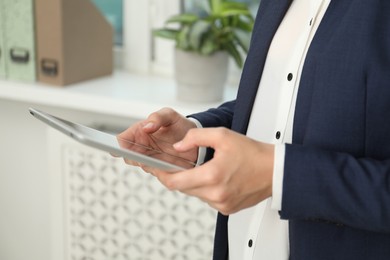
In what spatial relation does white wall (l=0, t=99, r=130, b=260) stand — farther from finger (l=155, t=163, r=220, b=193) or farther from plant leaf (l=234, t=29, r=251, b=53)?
finger (l=155, t=163, r=220, b=193)

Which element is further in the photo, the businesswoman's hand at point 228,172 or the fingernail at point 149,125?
the fingernail at point 149,125

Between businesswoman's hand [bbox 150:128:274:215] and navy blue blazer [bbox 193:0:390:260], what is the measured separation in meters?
0.03

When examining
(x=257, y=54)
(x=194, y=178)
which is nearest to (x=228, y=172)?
(x=194, y=178)

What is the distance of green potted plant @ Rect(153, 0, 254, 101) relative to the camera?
59.1 inches

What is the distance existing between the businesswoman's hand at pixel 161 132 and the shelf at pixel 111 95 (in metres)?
0.58

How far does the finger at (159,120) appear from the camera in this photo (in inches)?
34.9

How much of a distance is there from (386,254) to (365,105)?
218 millimetres

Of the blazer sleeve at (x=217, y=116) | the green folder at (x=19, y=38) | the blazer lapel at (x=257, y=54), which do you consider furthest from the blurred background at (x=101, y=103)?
the blazer lapel at (x=257, y=54)

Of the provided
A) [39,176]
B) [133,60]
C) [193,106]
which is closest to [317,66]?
[193,106]

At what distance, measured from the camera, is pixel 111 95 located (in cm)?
162

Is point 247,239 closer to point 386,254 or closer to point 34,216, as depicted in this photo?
point 386,254

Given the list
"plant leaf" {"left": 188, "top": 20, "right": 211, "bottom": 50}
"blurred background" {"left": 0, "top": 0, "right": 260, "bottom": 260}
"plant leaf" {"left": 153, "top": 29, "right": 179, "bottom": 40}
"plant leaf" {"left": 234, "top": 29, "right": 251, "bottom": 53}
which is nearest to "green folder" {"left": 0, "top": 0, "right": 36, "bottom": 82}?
"blurred background" {"left": 0, "top": 0, "right": 260, "bottom": 260}

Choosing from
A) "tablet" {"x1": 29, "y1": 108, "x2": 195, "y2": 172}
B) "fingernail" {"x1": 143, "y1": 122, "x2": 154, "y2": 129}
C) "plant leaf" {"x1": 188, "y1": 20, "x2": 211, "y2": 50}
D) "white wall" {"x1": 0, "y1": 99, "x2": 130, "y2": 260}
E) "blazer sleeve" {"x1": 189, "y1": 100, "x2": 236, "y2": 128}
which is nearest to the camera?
"tablet" {"x1": 29, "y1": 108, "x2": 195, "y2": 172}

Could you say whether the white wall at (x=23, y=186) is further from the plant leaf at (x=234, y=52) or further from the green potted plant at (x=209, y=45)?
the plant leaf at (x=234, y=52)
